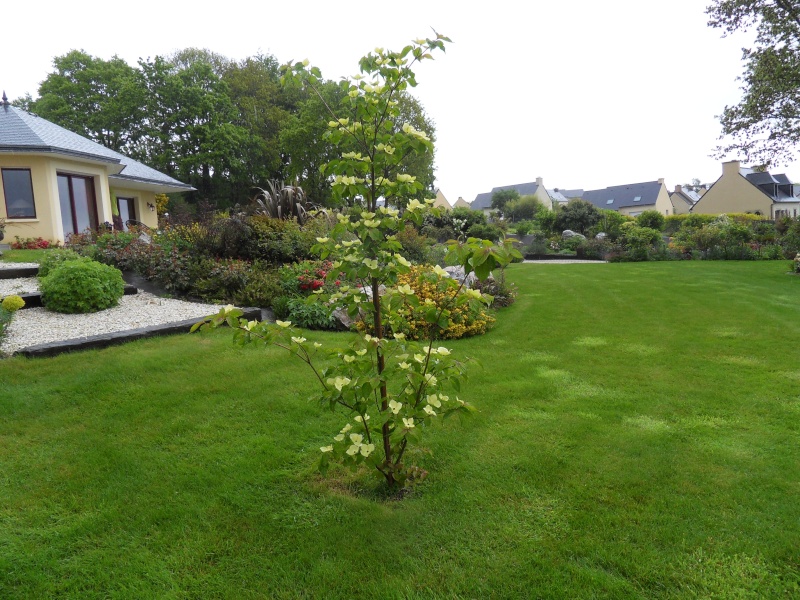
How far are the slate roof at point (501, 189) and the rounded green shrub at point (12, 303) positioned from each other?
56397mm

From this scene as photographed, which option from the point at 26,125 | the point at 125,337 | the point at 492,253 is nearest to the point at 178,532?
the point at 492,253

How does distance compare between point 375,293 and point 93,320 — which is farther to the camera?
point 93,320

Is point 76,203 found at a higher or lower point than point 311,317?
higher

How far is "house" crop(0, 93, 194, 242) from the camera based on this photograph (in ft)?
45.0

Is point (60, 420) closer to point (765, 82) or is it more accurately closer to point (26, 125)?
point (26, 125)

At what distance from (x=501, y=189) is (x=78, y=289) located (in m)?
58.6

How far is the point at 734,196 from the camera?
41.5 m

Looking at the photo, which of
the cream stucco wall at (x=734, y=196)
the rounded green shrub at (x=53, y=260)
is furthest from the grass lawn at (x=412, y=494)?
the cream stucco wall at (x=734, y=196)

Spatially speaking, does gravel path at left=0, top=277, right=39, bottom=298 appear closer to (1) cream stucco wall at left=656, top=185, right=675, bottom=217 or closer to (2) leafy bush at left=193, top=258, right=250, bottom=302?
(2) leafy bush at left=193, top=258, right=250, bottom=302

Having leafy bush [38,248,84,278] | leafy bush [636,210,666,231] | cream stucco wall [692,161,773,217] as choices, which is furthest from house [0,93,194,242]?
cream stucco wall [692,161,773,217]

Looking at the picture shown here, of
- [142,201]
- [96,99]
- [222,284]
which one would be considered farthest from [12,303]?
[96,99]

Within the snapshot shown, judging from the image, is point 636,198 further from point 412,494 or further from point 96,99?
point 412,494

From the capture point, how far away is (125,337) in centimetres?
577

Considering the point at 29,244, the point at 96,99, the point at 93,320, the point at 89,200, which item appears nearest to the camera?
the point at 93,320
